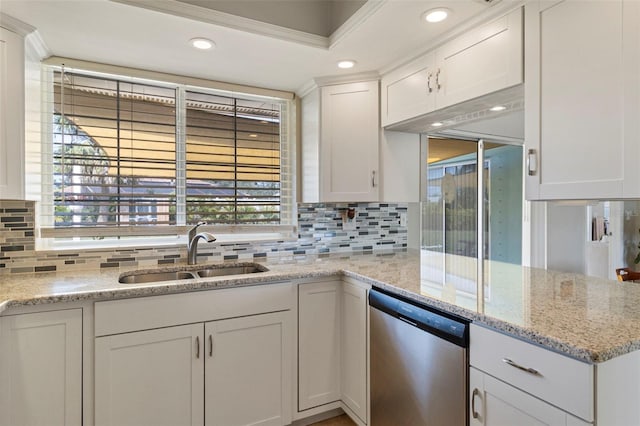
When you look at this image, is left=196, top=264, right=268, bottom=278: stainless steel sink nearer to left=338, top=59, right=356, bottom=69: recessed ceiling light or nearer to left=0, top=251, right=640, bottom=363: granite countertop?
left=0, top=251, right=640, bottom=363: granite countertop

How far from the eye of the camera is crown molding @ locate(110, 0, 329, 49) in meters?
1.69

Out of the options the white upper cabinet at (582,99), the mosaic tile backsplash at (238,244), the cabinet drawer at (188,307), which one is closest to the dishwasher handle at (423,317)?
the cabinet drawer at (188,307)

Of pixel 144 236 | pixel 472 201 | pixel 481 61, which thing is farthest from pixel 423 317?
pixel 472 201

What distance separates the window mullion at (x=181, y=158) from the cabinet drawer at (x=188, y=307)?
86 centimetres

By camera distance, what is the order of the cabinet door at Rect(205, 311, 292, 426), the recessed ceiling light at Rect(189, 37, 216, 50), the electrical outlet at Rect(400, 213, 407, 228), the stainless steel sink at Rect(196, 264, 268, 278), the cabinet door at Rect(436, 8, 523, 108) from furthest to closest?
the electrical outlet at Rect(400, 213, 407, 228), the stainless steel sink at Rect(196, 264, 268, 278), the recessed ceiling light at Rect(189, 37, 216, 50), the cabinet door at Rect(205, 311, 292, 426), the cabinet door at Rect(436, 8, 523, 108)

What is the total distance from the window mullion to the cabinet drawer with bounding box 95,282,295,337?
86 cm

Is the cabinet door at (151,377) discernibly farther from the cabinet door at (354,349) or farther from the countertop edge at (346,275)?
the cabinet door at (354,349)

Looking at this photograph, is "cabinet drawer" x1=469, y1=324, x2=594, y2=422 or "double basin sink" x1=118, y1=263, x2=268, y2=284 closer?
"cabinet drawer" x1=469, y1=324, x2=594, y2=422

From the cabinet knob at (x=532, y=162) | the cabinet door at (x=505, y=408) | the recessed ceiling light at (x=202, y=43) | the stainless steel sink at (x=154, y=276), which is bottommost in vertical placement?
the cabinet door at (x=505, y=408)

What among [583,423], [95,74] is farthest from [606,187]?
[95,74]

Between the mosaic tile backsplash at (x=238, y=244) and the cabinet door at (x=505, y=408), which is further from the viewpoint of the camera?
the mosaic tile backsplash at (x=238, y=244)

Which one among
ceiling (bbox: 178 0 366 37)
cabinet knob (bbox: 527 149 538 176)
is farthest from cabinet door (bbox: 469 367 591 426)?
ceiling (bbox: 178 0 366 37)

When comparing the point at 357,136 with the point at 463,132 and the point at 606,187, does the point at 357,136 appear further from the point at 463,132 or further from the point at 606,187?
the point at 606,187

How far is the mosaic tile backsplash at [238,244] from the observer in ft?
6.71
